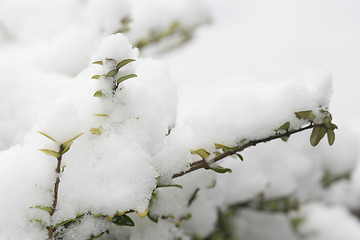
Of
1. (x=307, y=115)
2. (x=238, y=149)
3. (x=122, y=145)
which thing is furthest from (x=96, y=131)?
(x=307, y=115)

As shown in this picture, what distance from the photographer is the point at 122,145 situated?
2.13 ft

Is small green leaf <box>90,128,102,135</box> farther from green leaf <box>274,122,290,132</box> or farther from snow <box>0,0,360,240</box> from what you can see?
green leaf <box>274,122,290,132</box>

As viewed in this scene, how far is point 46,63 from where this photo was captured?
3.76 ft

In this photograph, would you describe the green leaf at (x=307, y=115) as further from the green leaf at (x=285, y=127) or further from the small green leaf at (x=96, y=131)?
the small green leaf at (x=96, y=131)

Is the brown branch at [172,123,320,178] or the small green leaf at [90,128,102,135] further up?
the small green leaf at [90,128,102,135]

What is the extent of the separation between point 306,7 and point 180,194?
176 inches

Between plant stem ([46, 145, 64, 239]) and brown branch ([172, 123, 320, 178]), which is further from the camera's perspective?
brown branch ([172, 123, 320, 178])

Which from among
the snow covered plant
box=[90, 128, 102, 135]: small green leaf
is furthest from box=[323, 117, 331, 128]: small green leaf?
box=[90, 128, 102, 135]: small green leaf

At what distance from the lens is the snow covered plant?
0.60 metres

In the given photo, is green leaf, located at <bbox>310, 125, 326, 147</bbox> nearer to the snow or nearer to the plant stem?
the snow

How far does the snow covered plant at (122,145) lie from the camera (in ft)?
1.97

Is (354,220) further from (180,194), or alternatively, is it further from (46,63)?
(46,63)

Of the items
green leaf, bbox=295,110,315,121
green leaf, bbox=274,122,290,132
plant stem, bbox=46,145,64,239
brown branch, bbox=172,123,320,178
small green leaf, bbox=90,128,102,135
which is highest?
small green leaf, bbox=90,128,102,135

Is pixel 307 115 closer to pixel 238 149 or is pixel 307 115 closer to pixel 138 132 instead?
pixel 238 149
